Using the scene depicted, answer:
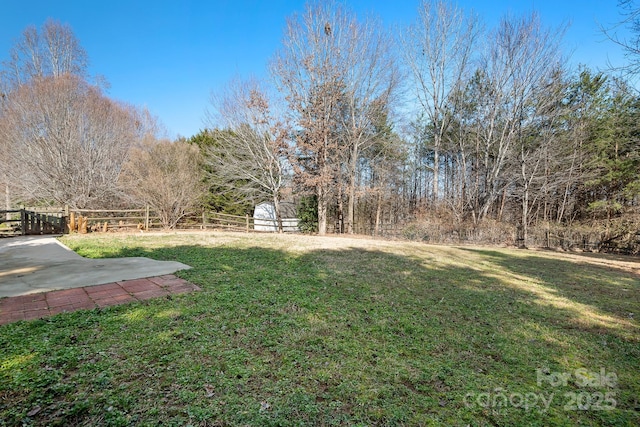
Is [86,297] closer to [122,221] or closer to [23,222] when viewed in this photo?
[23,222]

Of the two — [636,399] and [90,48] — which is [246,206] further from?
[636,399]

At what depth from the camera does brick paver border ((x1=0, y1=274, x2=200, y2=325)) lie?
2941 mm

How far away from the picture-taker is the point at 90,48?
19.1 metres

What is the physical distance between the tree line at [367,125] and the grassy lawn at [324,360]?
11.2 meters

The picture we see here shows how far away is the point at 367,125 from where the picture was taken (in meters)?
17.4

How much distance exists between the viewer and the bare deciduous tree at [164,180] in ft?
47.3

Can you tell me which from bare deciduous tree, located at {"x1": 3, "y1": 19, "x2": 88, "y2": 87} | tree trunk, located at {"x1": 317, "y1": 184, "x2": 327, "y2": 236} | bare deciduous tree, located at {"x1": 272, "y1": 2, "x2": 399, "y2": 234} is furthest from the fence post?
bare deciduous tree, located at {"x1": 3, "y1": 19, "x2": 88, "y2": 87}

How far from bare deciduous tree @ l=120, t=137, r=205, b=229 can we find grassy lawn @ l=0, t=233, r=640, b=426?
1177 cm

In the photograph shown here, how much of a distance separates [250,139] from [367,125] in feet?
23.4

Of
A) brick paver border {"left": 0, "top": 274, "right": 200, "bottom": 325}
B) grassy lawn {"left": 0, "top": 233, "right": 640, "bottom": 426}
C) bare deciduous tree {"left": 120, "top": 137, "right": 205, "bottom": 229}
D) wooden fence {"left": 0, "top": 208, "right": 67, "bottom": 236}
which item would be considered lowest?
grassy lawn {"left": 0, "top": 233, "right": 640, "bottom": 426}

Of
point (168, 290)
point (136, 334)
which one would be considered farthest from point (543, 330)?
point (168, 290)

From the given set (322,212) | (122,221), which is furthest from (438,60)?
(122,221)

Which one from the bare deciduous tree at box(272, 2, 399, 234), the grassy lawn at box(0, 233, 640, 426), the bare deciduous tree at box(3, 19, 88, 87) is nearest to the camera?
the grassy lawn at box(0, 233, 640, 426)

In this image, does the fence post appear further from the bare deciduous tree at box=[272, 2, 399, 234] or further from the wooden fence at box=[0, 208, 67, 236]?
the bare deciduous tree at box=[272, 2, 399, 234]
